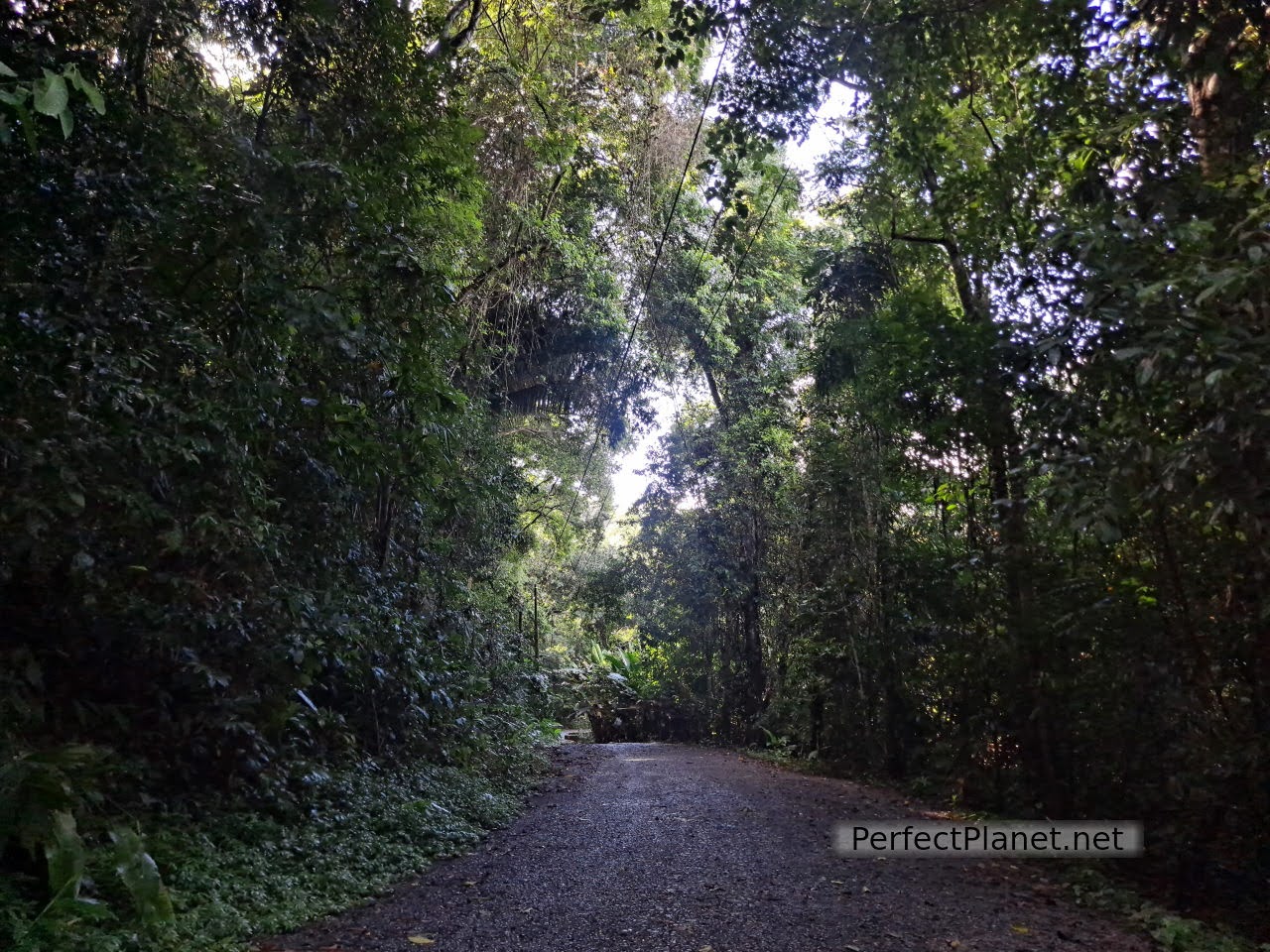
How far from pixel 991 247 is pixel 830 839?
477cm

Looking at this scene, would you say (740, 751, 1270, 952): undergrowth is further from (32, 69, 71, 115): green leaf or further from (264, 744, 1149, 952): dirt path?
(32, 69, 71, 115): green leaf

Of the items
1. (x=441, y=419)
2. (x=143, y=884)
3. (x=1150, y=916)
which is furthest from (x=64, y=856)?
(x=1150, y=916)

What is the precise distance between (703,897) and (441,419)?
4327 millimetres

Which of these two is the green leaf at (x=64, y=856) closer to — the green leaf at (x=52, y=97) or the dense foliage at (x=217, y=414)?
the dense foliage at (x=217, y=414)

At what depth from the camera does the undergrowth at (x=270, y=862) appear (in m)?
3.48

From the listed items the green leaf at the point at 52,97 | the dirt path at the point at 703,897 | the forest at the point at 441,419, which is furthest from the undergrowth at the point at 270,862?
the green leaf at the point at 52,97

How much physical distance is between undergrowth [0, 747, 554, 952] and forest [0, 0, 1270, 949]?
35mm

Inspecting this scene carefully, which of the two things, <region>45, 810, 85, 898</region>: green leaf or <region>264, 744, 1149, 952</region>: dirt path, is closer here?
<region>45, 810, 85, 898</region>: green leaf

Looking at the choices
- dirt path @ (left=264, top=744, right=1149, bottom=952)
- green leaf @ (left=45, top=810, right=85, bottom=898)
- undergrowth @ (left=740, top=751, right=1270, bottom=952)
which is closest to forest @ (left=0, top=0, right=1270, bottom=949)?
green leaf @ (left=45, top=810, right=85, bottom=898)

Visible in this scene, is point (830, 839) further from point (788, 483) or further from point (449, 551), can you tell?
point (788, 483)

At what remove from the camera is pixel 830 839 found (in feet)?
21.3

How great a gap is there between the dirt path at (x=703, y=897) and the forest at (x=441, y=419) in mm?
582

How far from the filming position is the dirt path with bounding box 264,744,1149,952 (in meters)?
4.23

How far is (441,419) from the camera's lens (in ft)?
24.3
